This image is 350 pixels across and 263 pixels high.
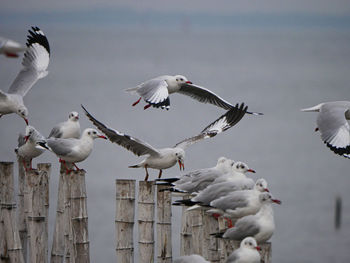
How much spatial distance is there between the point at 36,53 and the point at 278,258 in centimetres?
710

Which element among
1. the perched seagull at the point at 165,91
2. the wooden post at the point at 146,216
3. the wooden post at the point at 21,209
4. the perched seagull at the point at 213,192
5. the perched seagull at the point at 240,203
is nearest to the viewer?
the perched seagull at the point at 240,203

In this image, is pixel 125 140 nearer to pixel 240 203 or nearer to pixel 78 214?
pixel 78 214

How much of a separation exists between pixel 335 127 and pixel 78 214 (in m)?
3.31

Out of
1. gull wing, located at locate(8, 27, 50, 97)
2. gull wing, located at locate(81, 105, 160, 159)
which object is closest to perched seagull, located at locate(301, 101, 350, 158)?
gull wing, located at locate(81, 105, 160, 159)

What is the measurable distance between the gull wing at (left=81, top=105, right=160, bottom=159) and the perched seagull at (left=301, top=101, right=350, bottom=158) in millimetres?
2107

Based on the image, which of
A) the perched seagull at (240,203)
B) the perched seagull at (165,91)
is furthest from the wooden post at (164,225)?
the perched seagull at (165,91)

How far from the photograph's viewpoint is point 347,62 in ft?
289

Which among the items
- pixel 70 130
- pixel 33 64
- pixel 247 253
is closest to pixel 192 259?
pixel 247 253

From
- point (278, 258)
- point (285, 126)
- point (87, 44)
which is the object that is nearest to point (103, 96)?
point (285, 126)

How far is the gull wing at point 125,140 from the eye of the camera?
6.84 metres

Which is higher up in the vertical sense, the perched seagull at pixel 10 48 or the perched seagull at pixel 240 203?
the perched seagull at pixel 10 48

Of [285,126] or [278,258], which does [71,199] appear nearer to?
[278,258]

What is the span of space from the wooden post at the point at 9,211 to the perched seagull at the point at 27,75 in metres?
1.78

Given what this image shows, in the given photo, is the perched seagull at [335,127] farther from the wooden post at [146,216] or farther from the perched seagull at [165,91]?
the wooden post at [146,216]
